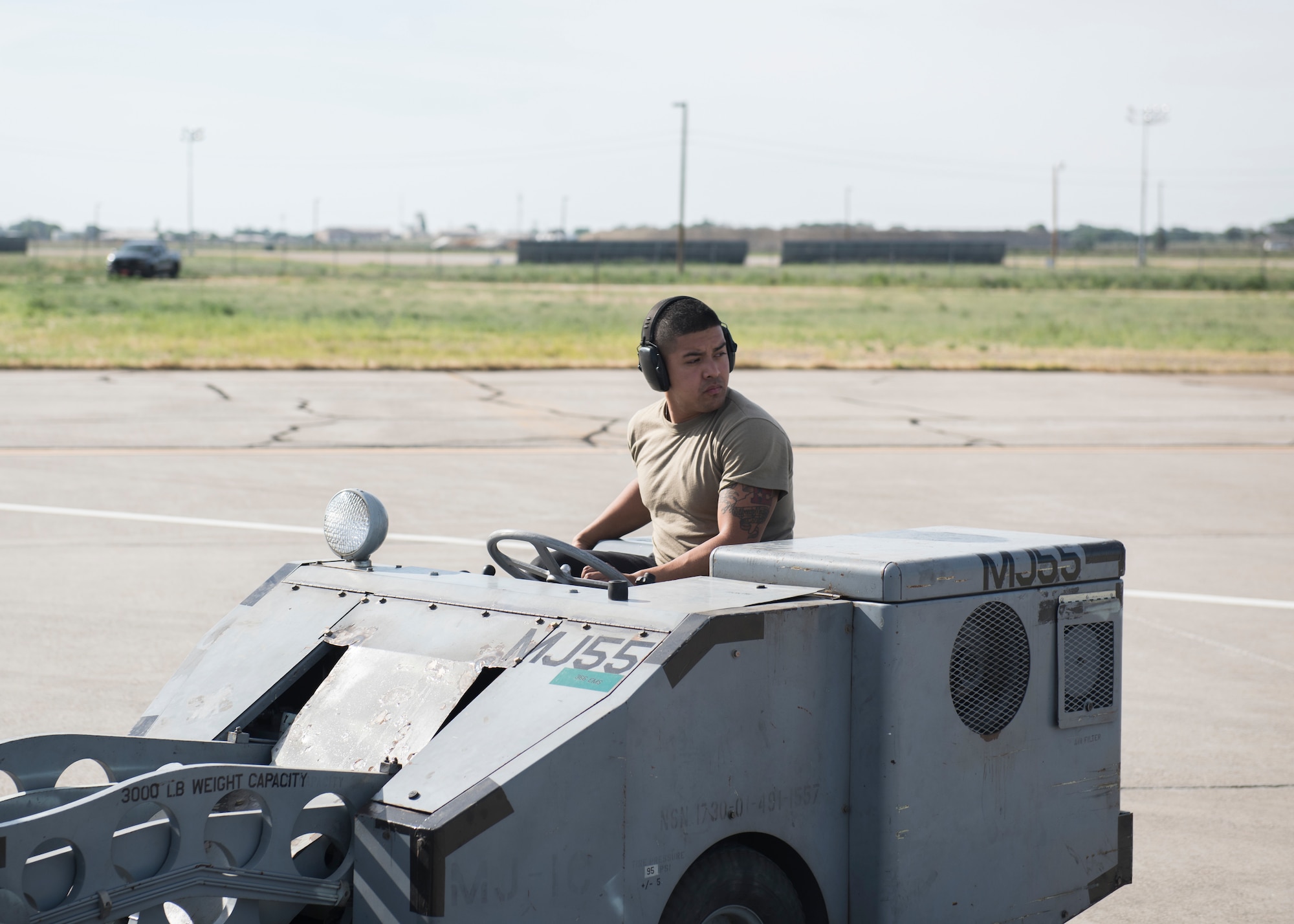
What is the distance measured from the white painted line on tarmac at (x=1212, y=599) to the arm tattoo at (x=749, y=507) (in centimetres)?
573

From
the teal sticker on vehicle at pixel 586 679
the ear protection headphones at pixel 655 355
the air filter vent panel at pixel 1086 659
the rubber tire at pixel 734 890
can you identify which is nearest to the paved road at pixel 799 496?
the air filter vent panel at pixel 1086 659

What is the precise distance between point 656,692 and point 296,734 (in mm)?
1101

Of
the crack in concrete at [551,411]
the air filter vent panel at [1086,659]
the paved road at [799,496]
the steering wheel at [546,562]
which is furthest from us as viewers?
the crack in concrete at [551,411]

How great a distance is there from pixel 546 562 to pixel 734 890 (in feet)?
3.95

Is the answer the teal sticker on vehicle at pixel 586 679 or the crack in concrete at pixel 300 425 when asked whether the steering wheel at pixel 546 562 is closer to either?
the teal sticker on vehicle at pixel 586 679

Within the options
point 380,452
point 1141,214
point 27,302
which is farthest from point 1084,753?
point 1141,214

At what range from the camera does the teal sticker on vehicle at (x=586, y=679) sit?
305cm

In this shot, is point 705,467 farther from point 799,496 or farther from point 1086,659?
point 799,496

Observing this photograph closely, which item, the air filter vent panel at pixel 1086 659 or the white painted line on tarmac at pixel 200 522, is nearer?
the air filter vent panel at pixel 1086 659

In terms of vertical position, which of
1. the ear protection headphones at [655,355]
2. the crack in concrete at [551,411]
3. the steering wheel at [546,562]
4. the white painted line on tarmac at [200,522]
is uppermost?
the ear protection headphones at [655,355]

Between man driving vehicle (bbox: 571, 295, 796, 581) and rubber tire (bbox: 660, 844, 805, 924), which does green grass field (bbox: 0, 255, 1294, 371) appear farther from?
rubber tire (bbox: 660, 844, 805, 924)

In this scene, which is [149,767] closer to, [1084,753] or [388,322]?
[1084,753]

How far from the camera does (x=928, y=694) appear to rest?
343cm

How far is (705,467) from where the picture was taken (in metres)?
4.18
